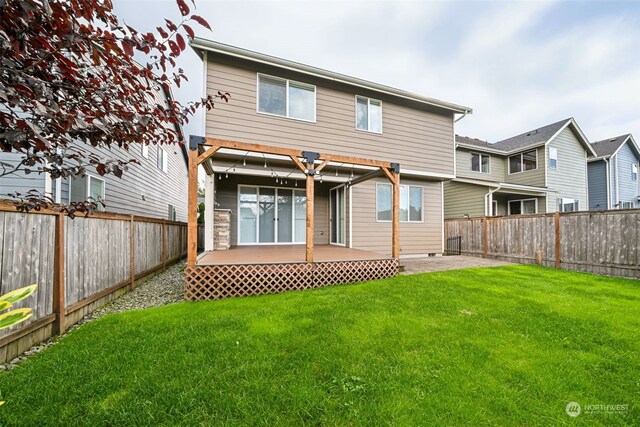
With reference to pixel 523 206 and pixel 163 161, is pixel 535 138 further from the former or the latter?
pixel 163 161

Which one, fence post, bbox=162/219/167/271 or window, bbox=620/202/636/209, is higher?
window, bbox=620/202/636/209

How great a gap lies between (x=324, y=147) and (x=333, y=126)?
31.0 inches

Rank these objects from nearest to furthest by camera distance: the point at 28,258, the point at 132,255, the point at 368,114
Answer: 1. the point at 28,258
2. the point at 132,255
3. the point at 368,114

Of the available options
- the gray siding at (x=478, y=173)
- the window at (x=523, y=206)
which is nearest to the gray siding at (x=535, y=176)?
the gray siding at (x=478, y=173)

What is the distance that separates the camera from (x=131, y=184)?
9203 millimetres

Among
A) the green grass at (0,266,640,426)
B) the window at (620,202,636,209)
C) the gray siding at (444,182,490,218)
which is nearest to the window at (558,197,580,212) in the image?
the window at (620,202,636,209)

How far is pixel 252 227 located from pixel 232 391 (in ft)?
23.6

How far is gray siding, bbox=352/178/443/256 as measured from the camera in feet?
29.3

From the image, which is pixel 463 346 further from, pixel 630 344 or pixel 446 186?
pixel 446 186

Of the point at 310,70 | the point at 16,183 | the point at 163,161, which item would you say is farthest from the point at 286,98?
the point at 163,161

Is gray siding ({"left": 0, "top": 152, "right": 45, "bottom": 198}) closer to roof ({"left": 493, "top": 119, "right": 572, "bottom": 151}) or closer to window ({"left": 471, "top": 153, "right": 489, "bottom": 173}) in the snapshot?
window ({"left": 471, "top": 153, "right": 489, "bottom": 173})

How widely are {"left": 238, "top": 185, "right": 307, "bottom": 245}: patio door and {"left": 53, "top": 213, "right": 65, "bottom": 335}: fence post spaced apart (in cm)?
558

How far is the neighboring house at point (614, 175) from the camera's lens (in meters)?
16.7

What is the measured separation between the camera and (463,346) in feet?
9.25
